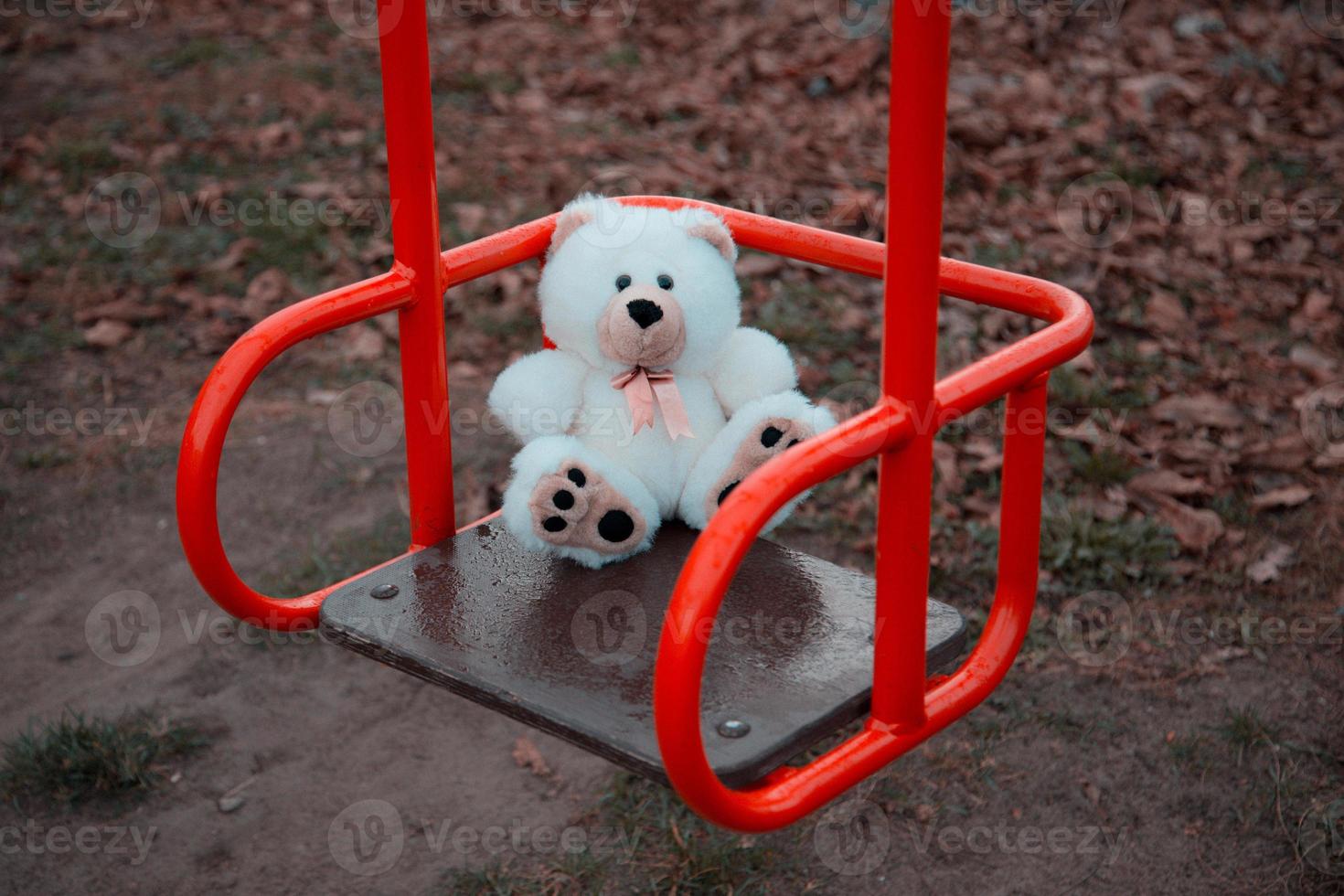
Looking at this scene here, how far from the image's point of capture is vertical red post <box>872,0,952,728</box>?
1454 mm

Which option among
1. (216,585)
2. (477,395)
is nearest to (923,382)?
(216,585)

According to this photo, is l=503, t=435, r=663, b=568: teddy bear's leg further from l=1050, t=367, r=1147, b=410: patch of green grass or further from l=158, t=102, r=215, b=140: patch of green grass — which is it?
l=158, t=102, r=215, b=140: patch of green grass

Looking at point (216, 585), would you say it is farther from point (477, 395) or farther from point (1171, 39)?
point (1171, 39)

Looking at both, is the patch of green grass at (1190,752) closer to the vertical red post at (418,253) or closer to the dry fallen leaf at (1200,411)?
the dry fallen leaf at (1200,411)

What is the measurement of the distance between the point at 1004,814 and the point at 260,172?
13.1 feet

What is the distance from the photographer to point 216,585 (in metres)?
1.92

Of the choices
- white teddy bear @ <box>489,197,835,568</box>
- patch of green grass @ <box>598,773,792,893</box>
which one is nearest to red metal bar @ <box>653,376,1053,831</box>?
white teddy bear @ <box>489,197,835,568</box>

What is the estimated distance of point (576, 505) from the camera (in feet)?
6.71

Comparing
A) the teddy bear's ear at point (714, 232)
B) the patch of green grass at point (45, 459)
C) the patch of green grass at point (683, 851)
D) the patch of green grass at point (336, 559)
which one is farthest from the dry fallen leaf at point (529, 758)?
the patch of green grass at point (45, 459)

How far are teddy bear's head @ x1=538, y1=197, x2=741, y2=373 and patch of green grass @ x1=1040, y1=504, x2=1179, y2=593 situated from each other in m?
1.59

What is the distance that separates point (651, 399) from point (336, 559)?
181 centimetres

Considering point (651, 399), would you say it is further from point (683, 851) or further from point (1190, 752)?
point (1190, 752)

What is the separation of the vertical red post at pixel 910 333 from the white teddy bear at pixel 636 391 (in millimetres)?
426

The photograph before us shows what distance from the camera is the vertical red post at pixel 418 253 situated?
6.59 feet
